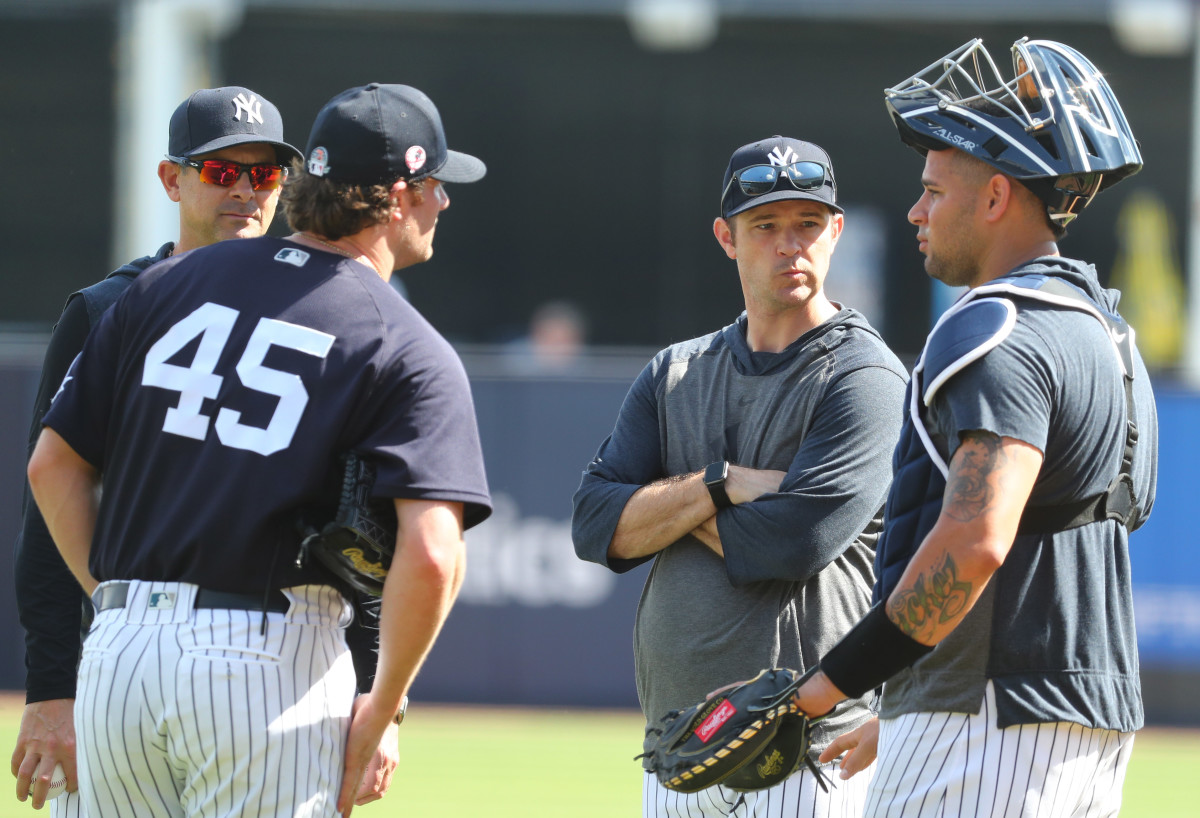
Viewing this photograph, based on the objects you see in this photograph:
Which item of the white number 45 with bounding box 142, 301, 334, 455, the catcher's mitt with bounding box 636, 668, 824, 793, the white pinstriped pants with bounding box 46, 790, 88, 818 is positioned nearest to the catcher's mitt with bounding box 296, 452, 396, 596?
the white number 45 with bounding box 142, 301, 334, 455

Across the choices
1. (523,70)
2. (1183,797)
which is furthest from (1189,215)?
(1183,797)

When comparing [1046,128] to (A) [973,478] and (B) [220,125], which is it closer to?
(A) [973,478]

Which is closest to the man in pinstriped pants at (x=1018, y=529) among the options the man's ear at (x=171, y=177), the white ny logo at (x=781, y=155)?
the white ny logo at (x=781, y=155)

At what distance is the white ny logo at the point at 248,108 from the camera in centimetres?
392

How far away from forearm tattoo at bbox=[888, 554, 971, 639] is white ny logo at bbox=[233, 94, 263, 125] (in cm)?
226

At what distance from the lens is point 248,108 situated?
3938 mm

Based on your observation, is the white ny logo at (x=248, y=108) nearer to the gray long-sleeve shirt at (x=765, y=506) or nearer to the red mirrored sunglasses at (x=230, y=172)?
the red mirrored sunglasses at (x=230, y=172)

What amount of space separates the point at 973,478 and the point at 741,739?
2.28 feet

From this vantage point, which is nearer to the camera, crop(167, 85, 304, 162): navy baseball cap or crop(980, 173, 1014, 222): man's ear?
crop(980, 173, 1014, 222): man's ear

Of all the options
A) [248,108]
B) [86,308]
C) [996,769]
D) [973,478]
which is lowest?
[996,769]

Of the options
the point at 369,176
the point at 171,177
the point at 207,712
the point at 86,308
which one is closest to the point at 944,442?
the point at 369,176

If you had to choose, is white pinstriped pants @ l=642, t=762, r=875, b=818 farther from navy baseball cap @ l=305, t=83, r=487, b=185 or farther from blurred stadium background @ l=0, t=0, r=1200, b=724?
blurred stadium background @ l=0, t=0, r=1200, b=724

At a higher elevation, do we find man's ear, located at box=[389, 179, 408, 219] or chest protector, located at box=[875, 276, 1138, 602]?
man's ear, located at box=[389, 179, 408, 219]

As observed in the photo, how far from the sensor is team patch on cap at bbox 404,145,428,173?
2.98m
